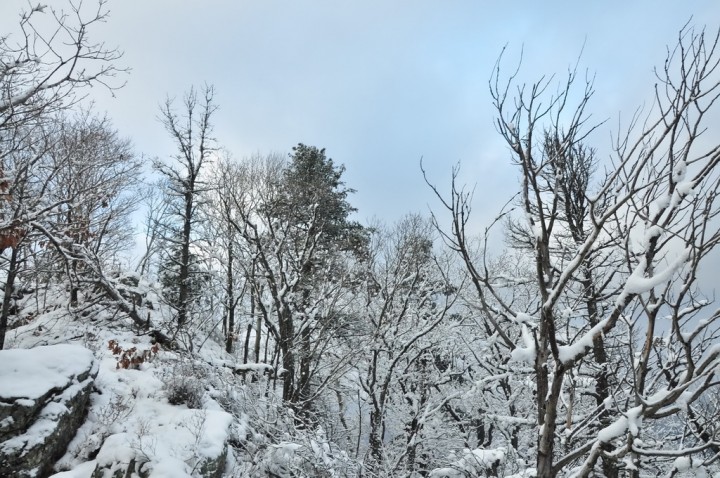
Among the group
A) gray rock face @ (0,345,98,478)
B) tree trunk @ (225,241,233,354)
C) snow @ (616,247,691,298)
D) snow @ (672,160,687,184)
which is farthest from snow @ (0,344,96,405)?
snow @ (672,160,687,184)

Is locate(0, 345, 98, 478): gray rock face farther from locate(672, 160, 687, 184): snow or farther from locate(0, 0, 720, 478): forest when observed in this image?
locate(672, 160, 687, 184): snow

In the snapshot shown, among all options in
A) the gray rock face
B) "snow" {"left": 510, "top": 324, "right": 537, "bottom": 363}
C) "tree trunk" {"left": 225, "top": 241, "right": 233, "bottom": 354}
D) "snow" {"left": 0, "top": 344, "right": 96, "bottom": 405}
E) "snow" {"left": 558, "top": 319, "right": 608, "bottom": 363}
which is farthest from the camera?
"tree trunk" {"left": 225, "top": 241, "right": 233, "bottom": 354}

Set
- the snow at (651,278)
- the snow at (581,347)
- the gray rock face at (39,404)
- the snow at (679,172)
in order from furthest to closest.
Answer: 1. the gray rock face at (39,404)
2. the snow at (581,347)
3. the snow at (679,172)
4. the snow at (651,278)

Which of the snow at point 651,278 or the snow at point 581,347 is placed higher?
the snow at point 651,278

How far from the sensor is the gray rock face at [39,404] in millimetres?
5125

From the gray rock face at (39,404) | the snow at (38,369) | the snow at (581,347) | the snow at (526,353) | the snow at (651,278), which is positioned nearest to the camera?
the snow at (651,278)

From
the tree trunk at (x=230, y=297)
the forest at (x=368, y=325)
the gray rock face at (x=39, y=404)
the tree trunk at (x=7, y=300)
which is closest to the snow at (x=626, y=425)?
the forest at (x=368, y=325)

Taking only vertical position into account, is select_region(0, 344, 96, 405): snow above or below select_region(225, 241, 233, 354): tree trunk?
below

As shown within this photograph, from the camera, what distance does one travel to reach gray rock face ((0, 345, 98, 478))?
512 centimetres

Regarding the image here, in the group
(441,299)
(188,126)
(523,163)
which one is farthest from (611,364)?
(188,126)

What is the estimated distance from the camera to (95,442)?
591cm

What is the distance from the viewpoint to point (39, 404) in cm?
558

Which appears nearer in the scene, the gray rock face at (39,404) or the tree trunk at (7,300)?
the gray rock face at (39,404)

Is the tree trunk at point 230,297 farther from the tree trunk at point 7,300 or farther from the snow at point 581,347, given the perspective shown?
the snow at point 581,347
